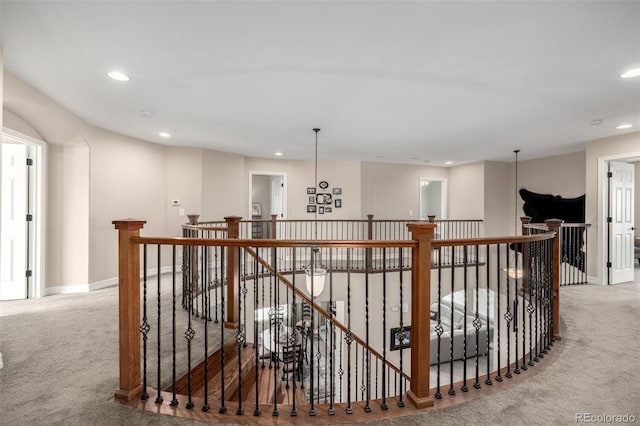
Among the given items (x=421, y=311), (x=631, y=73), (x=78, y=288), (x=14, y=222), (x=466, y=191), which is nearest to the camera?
(x=421, y=311)

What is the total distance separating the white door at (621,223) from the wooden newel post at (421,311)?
579cm

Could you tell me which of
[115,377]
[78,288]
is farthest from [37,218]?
[115,377]

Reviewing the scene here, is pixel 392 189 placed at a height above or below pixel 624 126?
below

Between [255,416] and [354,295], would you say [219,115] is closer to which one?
[255,416]

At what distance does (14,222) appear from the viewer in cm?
434

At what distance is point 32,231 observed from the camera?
4410 mm

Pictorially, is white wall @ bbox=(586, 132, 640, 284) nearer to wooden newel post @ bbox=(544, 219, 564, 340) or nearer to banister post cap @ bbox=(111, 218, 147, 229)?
wooden newel post @ bbox=(544, 219, 564, 340)

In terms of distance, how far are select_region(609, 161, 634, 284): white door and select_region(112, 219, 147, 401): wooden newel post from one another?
289 inches

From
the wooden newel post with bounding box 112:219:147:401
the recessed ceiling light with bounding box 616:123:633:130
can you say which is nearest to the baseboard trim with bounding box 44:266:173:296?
the wooden newel post with bounding box 112:219:147:401

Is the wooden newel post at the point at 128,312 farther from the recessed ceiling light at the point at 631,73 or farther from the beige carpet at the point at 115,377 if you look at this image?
the recessed ceiling light at the point at 631,73

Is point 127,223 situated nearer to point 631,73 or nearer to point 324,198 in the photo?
point 631,73

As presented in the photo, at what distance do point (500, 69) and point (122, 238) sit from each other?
350 centimetres

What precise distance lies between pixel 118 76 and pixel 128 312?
2.43 meters

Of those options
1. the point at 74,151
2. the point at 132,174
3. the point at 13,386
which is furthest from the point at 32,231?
the point at 13,386
